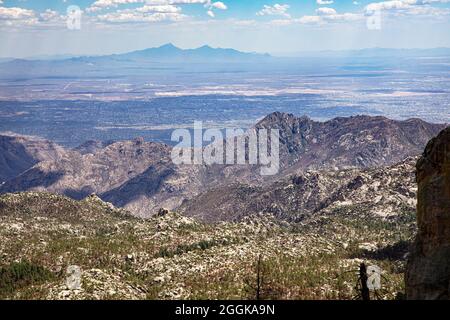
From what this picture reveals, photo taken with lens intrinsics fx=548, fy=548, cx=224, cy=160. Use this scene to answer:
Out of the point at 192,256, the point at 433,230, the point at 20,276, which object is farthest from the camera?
the point at 192,256

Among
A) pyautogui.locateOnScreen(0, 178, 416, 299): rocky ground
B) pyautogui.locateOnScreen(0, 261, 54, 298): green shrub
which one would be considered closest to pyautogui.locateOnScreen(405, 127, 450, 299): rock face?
pyautogui.locateOnScreen(0, 178, 416, 299): rocky ground

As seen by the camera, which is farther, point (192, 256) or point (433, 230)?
point (192, 256)

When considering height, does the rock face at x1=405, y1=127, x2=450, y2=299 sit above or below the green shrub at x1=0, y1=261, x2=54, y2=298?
above

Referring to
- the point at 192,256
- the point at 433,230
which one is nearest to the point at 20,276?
the point at 192,256

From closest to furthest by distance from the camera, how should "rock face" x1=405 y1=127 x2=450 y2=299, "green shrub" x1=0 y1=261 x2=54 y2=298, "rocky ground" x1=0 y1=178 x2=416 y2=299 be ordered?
"rock face" x1=405 y1=127 x2=450 y2=299, "rocky ground" x1=0 y1=178 x2=416 y2=299, "green shrub" x1=0 y1=261 x2=54 y2=298

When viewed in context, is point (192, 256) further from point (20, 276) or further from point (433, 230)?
point (433, 230)

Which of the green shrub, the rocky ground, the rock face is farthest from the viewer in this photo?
the green shrub

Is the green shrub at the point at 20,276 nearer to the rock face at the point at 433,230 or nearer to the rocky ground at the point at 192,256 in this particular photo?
the rocky ground at the point at 192,256

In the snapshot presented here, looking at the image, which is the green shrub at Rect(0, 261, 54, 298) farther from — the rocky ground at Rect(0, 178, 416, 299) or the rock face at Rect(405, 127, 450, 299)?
the rock face at Rect(405, 127, 450, 299)

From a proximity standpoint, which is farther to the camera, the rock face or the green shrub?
the green shrub

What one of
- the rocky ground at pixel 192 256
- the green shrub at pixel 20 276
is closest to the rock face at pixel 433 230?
the rocky ground at pixel 192 256
